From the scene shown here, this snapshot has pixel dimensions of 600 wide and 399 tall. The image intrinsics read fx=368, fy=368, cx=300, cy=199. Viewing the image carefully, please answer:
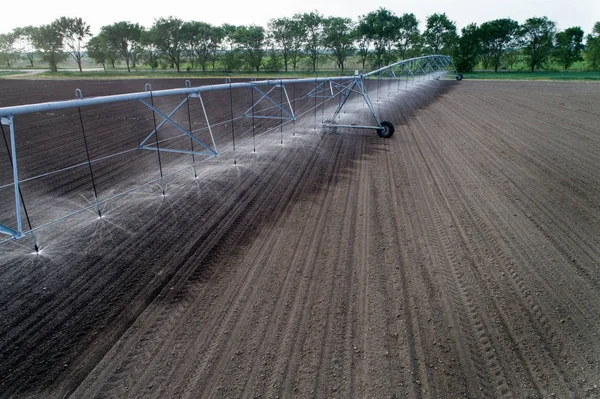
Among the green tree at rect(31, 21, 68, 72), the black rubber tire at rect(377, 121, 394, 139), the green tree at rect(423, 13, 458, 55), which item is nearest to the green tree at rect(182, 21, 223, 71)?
the green tree at rect(31, 21, 68, 72)

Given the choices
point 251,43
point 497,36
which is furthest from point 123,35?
point 497,36

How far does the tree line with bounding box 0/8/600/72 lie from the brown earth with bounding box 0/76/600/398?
52710 mm

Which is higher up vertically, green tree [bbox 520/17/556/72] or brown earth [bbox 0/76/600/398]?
green tree [bbox 520/17/556/72]

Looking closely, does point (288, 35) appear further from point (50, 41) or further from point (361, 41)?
point (50, 41)

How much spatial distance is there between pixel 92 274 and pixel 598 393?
6467 millimetres

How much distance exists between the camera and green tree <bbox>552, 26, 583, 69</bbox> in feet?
177

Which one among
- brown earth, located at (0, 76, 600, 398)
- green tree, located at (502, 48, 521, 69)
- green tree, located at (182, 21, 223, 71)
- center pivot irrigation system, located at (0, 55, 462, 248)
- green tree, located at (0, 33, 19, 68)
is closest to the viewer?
brown earth, located at (0, 76, 600, 398)

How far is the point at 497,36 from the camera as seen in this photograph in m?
56.3

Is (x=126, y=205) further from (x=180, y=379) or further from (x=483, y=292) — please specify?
(x=483, y=292)

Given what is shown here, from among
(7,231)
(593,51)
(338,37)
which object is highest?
(338,37)

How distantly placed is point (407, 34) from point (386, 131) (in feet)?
192

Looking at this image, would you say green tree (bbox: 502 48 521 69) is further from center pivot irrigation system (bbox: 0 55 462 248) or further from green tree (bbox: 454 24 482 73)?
center pivot irrigation system (bbox: 0 55 462 248)

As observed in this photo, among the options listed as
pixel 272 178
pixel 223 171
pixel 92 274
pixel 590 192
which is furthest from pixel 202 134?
pixel 590 192

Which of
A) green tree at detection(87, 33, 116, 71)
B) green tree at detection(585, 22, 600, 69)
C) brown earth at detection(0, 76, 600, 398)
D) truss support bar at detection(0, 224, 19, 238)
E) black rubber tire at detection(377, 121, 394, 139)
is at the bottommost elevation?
brown earth at detection(0, 76, 600, 398)
